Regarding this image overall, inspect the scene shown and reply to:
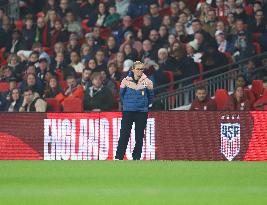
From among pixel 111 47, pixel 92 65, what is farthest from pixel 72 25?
pixel 92 65

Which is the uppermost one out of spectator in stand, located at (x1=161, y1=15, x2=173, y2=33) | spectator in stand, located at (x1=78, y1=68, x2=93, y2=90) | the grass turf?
spectator in stand, located at (x1=161, y1=15, x2=173, y2=33)

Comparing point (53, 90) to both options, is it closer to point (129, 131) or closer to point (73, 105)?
point (73, 105)

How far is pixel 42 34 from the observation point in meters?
28.8

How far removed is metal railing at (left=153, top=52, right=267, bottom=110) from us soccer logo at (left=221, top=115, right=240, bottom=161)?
321cm

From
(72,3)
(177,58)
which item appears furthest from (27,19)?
(177,58)

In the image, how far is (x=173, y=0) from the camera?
28.5m

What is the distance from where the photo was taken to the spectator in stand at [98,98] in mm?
23484

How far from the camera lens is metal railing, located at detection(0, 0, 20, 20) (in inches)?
1217

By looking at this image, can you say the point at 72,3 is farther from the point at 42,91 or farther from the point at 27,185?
the point at 27,185

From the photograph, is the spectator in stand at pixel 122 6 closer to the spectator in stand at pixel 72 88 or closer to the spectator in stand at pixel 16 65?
the spectator in stand at pixel 16 65

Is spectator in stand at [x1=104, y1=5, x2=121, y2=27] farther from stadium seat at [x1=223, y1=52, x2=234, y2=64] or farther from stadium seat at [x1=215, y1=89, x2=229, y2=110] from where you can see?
stadium seat at [x1=215, y1=89, x2=229, y2=110]

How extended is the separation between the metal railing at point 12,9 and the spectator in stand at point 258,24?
8.15 metres

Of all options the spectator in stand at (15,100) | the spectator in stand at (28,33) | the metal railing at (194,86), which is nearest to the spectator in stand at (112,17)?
the spectator in stand at (28,33)

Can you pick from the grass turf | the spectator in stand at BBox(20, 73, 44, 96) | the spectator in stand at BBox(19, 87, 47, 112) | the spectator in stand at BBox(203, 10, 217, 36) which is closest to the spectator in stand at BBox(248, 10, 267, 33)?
the spectator in stand at BBox(203, 10, 217, 36)
